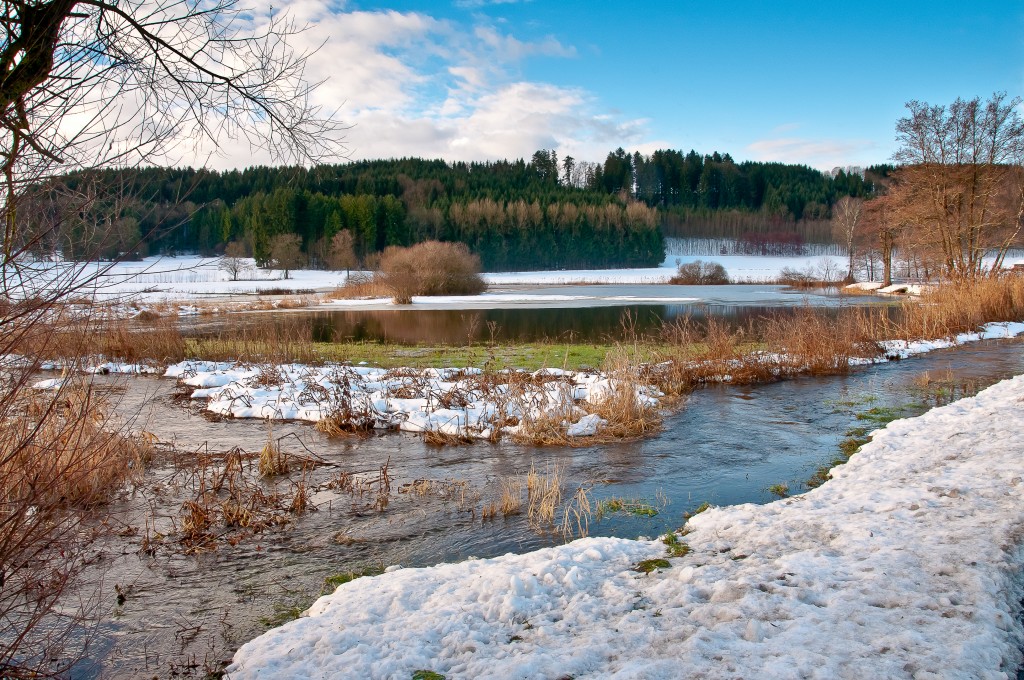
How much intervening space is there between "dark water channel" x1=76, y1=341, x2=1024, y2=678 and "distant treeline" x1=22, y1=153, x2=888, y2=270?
3758 centimetres

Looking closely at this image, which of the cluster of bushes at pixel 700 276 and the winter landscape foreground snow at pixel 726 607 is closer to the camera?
the winter landscape foreground snow at pixel 726 607

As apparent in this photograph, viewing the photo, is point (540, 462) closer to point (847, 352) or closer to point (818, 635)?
point (818, 635)

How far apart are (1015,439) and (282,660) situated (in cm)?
824

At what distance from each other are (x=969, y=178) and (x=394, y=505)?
30.0 metres

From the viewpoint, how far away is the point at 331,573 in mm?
5902

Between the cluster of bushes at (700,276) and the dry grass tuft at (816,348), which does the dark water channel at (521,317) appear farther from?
the cluster of bushes at (700,276)

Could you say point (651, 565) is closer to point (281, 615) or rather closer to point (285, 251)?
point (281, 615)

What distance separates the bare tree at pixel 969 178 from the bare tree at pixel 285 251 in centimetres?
6017

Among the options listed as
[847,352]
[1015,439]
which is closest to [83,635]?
[1015,439]

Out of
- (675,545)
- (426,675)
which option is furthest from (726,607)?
(426,675)

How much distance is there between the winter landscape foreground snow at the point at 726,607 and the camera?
12.2 feet

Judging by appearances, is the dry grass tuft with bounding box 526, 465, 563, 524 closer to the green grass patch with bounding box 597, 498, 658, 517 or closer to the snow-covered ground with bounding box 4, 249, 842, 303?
the green grass patch with bounding box 597, 498, 658, 517

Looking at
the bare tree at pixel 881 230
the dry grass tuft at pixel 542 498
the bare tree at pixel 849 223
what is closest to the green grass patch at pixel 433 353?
the dry grass tuft at pixel 542 498

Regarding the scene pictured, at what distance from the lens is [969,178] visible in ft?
91.7
